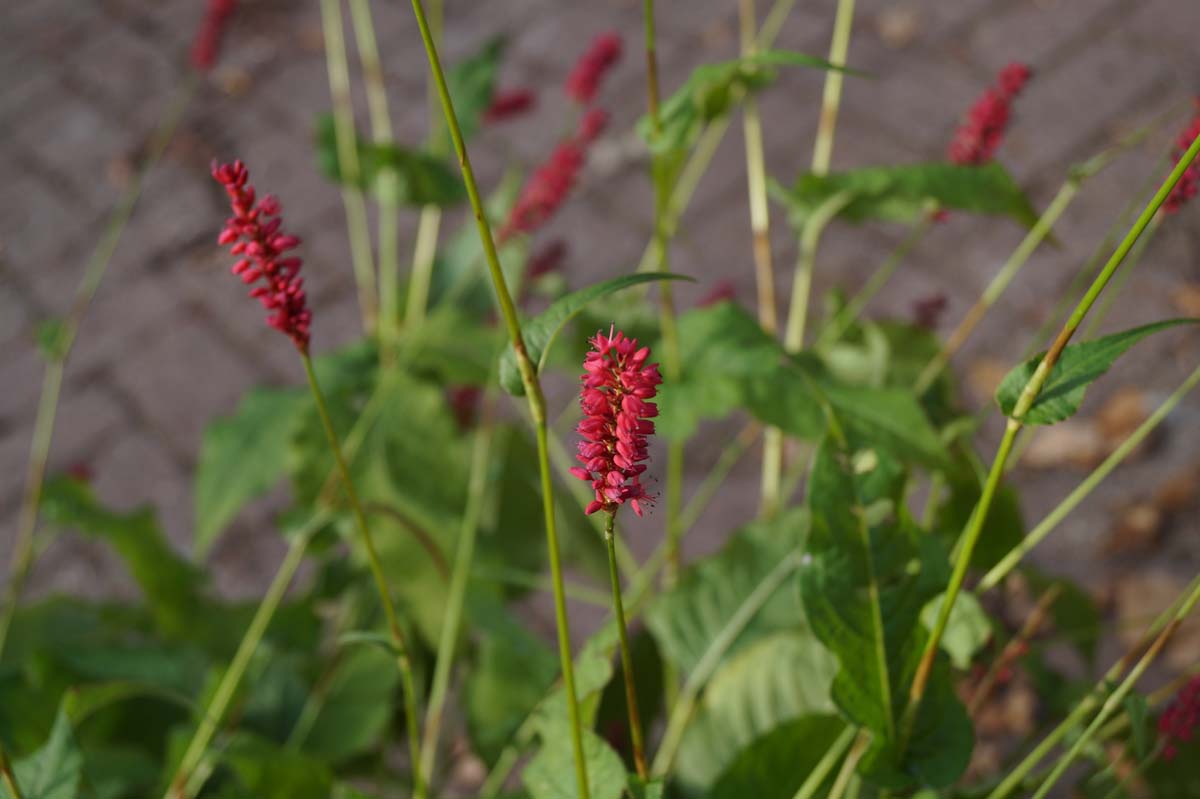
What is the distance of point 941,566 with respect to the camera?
2.59 feet

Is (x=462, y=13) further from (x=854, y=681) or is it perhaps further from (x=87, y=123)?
(x=854, y=681)

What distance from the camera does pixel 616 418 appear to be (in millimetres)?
502

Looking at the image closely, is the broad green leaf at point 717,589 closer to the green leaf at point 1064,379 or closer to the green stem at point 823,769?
the green stem at point 823,769

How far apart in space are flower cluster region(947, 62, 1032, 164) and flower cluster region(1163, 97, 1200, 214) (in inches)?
5.9

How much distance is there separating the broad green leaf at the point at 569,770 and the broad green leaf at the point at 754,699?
0.26 metres

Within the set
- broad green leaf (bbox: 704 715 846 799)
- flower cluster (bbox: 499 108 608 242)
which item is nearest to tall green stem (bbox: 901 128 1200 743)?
broad green leaf (bbox: 704 715 846 799)

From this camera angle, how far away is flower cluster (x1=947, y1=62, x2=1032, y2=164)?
836mm

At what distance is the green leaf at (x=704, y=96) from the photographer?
81cm

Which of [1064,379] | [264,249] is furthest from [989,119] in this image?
[264,249]

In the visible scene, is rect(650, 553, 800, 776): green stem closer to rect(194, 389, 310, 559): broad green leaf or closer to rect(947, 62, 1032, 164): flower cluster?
rect(947, 62, 1032, 164): flower cluster

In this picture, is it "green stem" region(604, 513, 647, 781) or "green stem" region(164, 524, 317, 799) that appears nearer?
"green stem" region(604, 513, 647, 781)

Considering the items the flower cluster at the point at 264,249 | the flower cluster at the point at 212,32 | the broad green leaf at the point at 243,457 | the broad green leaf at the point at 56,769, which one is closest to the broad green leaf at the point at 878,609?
the flower cluster at the point at 264,249

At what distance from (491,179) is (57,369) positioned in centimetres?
197

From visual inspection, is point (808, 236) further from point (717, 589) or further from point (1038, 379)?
point (1038, 379)
